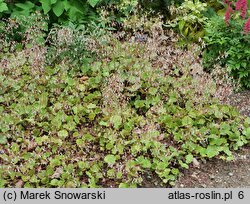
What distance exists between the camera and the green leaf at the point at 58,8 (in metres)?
6.22

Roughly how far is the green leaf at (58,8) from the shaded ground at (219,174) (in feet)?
8.44

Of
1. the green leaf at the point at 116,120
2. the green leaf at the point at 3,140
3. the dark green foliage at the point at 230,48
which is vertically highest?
the dark green foliage at the point at 230,48

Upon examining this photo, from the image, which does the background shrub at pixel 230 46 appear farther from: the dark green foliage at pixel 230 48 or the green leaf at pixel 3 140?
the green leaf at pixel 3 140

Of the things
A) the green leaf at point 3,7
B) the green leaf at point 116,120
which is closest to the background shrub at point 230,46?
the green leaf at point 116,120

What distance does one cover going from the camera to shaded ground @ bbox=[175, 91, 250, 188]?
4.83m

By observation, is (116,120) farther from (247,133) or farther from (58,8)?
(58,8)

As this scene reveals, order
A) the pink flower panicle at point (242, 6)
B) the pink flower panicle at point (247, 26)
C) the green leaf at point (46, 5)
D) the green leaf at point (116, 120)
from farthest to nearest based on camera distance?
the green leaf at point (46, 5) → the pink flower panicle at point (242, 6) → the pink flower panicle at point (247, 26) → the green leaf at point (116, 120)

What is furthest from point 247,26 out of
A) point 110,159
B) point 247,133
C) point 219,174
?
point 110,159

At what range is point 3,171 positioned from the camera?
4.60 m

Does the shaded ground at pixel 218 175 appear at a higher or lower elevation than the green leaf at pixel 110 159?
lower

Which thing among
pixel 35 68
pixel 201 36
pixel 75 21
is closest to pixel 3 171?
pixel 35 68

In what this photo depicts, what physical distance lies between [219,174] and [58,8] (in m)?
2.85

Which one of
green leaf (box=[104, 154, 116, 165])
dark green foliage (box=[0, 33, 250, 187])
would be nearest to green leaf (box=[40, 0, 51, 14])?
dark green foliage (box=[0, 33, 250, 187])

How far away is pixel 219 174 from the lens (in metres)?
4.97
